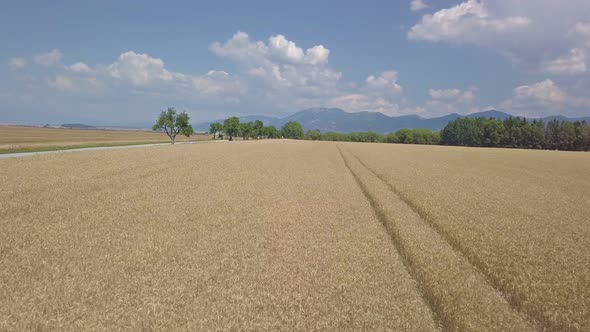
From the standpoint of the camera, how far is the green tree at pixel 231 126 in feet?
550

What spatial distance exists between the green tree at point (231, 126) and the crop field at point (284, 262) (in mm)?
150876

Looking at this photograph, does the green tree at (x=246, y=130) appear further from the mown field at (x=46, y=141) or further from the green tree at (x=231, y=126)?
the mown field at (x=46, y=141)

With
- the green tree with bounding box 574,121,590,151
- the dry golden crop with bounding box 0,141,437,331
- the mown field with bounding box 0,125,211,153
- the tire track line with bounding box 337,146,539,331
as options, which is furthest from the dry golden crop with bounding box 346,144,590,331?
the green tree with bounding box 574,121,590,151

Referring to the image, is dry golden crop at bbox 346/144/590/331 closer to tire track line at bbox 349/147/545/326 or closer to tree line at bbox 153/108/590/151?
tire track line at bbox 349/147/545/326

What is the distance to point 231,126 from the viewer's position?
168m

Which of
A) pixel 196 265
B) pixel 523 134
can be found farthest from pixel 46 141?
pixel 523 134

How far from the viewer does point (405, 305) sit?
7.22 metres

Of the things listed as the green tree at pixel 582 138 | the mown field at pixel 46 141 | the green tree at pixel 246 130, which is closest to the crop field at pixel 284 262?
the mown field at pixel 46 141

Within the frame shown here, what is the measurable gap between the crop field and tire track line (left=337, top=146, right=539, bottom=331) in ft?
0.13

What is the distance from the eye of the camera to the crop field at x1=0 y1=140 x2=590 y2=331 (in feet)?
21.6

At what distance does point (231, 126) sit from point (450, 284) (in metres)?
165

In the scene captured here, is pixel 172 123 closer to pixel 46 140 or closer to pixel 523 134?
pixel 46 140

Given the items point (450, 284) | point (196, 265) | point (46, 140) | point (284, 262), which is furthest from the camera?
point (46, 140)

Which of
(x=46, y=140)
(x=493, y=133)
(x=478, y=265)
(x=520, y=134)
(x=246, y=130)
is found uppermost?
(x=246, y=130)
